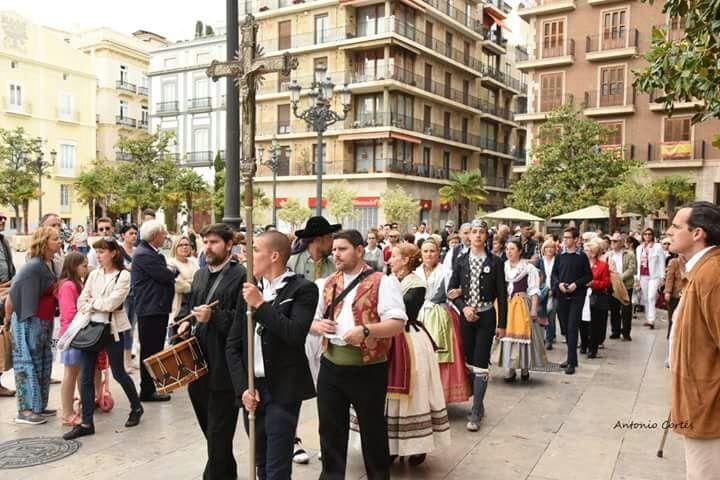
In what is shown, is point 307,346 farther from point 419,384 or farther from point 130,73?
point 130,73

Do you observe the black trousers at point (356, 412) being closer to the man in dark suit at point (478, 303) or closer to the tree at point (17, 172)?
the man in dark suit at point (478, 303)

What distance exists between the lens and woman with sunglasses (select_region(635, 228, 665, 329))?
1256 centimetres

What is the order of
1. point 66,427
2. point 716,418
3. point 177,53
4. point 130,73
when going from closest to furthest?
1. point 716,418
2. point 66,427
3. point 177,53
4. point 130,73

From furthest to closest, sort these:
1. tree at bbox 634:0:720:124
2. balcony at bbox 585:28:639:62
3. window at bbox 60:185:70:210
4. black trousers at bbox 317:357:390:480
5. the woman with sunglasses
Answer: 1. window at bbox 60:185:70:210
2. balcony at bbox 585:28:639:62
3. the woman with sunglasses
4. tree at bbox 634:0:720:124
5. black trousers at bbox 317:357:390:480

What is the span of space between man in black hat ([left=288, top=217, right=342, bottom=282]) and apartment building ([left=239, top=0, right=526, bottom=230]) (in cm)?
3021

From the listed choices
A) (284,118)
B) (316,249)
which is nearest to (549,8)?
(284,118)

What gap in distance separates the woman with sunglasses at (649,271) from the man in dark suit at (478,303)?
7409 millimetres

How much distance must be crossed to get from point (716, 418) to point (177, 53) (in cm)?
5162

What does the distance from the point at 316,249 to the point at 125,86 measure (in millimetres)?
53983

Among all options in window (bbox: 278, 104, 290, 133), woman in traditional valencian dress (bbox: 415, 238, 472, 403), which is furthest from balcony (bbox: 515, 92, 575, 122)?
woman in traditional valencian dress (bbox: 415, 238, 472, 403)

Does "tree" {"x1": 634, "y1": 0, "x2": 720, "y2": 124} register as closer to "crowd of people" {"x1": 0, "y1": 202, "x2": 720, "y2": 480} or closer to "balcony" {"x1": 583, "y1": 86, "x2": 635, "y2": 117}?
"crowd of people" {"x1": 0, "y1": 202, "x2": 720, "y2": 480}

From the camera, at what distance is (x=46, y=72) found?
4644 centimetres

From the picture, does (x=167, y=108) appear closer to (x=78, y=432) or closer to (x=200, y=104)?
(x=200, y=104)

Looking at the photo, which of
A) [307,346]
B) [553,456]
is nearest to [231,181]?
[307,346]
